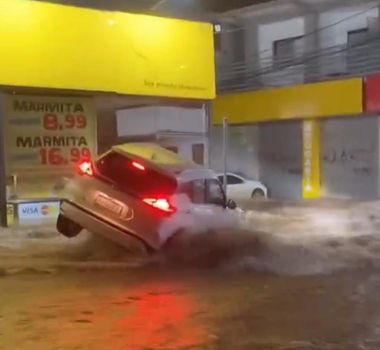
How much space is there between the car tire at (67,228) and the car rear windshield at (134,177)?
3.80 ft

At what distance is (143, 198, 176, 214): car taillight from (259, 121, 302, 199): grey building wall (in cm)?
1846

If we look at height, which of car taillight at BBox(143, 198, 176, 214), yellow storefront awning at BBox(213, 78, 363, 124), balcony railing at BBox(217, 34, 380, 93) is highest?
balcony railing at BBox(217, 34, 380, 93)

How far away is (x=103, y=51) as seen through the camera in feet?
54.8

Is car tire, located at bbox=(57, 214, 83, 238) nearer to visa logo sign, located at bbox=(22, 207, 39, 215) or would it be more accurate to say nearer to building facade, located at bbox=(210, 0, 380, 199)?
visa logo sign, located at bbox=(22, 207, 39, 215)

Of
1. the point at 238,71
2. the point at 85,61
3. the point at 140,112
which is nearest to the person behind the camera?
the point at 85,61

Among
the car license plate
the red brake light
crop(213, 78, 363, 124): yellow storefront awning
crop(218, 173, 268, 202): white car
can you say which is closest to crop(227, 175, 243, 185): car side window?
crop(218, 173, 268, 202): white car

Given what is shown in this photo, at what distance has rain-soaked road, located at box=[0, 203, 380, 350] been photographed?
6.70m

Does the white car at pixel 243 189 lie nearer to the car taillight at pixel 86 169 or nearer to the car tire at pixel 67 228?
the car tire at pixel 67 228

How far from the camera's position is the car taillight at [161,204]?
10.9 metres

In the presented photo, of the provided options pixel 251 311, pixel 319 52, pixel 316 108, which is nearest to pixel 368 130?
pixel 316 108

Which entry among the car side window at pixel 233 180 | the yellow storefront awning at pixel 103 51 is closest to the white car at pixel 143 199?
the yellow storefront awning at pixel 103 51

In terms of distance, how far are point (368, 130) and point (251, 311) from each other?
1964cm

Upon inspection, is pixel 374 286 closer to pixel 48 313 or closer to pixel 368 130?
pixel 48 313

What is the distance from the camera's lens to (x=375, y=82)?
2506 cm
